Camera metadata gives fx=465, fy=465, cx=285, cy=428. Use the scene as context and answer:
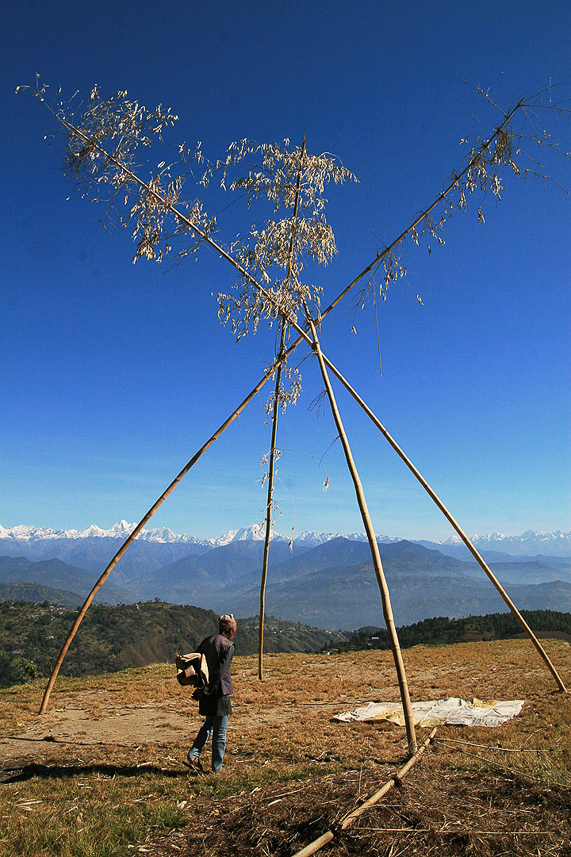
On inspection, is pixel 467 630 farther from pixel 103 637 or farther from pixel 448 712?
pixel 103 637

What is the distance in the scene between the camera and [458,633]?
106 ft

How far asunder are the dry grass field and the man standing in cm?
24

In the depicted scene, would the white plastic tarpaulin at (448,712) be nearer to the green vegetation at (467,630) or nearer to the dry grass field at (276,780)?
the dry grass field at (276,780)

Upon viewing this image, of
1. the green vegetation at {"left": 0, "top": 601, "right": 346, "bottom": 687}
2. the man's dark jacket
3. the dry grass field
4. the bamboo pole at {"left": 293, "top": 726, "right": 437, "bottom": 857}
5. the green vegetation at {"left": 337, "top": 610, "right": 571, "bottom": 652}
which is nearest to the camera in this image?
the bamboo pole at {"left": 293, "top": 726, "right": 437, "bottom": 857}

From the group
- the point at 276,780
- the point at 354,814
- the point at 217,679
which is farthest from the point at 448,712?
the point at 354,814

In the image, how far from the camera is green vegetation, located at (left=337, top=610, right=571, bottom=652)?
29.5 metres

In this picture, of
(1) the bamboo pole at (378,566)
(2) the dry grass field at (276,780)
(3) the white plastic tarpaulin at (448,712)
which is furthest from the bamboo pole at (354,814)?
(3) the white plastic tarpaulin at (448,712)

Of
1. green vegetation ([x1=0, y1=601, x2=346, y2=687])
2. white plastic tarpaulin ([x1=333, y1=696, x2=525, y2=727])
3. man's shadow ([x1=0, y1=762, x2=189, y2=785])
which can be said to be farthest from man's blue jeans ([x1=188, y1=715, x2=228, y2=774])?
green vegetation ([x1=0, y1=601, x2=346, y2=687])

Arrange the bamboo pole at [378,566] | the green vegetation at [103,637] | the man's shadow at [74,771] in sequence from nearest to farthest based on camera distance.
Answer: the bamboo pole at [378,566], the man's shadow at [74,771], the green vegetation at [103,637]

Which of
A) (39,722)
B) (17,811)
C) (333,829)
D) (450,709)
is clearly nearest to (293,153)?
(333,829)

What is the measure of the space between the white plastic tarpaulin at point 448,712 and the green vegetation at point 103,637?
43.0 m

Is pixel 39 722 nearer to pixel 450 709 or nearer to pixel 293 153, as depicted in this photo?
pixel 450 709

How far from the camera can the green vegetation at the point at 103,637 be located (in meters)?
56.5

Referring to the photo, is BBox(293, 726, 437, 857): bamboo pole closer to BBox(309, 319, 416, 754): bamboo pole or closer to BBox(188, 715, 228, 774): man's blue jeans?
BBox(309, 319, 416, 754): bamboo pole
